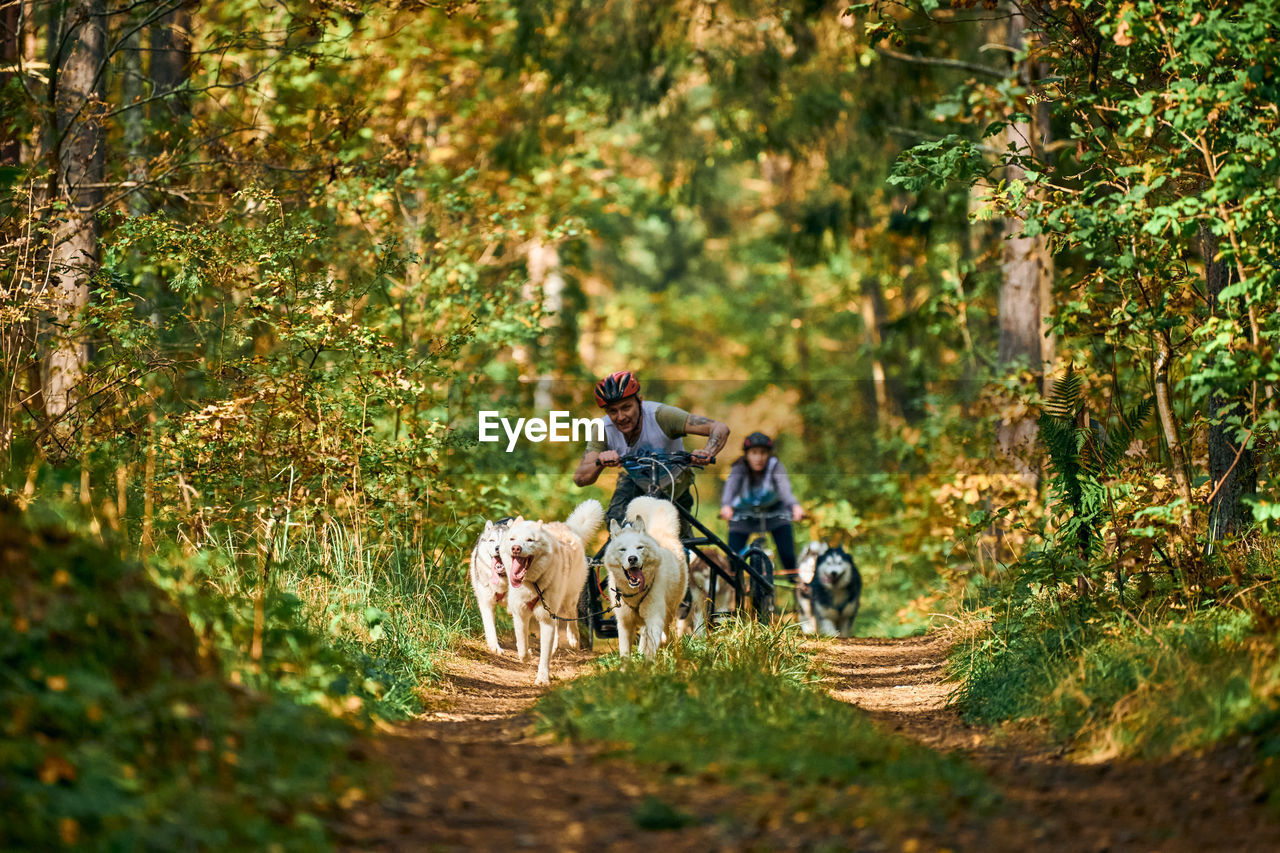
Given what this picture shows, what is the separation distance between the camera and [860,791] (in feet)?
15.7

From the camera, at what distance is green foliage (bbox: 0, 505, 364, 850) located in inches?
149

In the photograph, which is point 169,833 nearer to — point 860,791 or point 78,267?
point 860,791

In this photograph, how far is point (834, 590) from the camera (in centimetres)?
1505

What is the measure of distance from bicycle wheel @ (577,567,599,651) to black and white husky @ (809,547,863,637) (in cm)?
476

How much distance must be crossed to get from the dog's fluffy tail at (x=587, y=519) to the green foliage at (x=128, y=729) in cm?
472

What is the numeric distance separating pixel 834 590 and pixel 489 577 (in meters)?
6.22

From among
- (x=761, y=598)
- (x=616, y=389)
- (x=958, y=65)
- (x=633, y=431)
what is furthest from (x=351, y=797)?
(x=958, y=65)

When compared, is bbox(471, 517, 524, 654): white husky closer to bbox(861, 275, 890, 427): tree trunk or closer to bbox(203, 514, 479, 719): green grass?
bbox(203, 514, 479, 719): green grass

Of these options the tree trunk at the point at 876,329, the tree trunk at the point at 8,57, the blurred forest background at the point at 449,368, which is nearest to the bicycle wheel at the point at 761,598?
the blurred forest background at the point at 449,368

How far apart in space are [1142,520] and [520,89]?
15.6 m

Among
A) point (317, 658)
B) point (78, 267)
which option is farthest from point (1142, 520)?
point (78, 267)

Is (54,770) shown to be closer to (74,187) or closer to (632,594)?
(632,594)

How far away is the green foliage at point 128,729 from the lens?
378 centimetres

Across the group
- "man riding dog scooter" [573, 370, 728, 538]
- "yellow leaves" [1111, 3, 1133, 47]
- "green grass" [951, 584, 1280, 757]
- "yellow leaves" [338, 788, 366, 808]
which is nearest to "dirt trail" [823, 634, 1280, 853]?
"green grass" [951, 584, 1280, 757]
